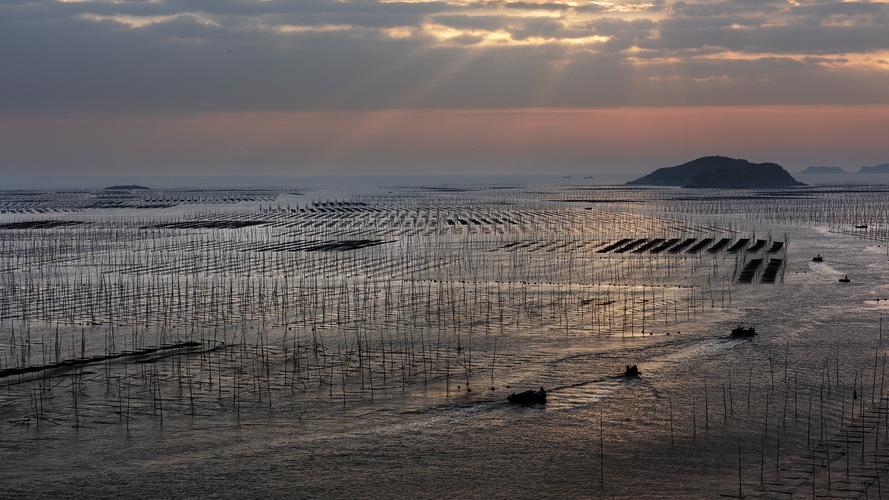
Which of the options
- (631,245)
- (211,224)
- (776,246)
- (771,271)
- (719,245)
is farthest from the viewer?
(211,224)

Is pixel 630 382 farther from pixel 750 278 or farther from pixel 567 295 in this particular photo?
pixel 750 278

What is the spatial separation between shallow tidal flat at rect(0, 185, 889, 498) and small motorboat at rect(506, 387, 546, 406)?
30cm

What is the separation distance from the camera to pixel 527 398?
20.4 m

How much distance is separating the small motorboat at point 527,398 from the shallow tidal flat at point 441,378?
30cm

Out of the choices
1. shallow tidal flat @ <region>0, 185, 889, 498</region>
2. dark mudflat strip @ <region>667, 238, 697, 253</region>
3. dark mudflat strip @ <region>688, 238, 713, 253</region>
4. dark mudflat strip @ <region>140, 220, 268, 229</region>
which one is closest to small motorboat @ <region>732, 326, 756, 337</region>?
shallow tidal flat @ <region>0, 185, 889, 498</region>

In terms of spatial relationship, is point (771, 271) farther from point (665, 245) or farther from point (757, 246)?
point (665, 245)

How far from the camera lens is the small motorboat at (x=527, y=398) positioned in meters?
20.4

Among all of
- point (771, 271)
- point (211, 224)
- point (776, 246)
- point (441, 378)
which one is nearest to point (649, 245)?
point (776, 246)

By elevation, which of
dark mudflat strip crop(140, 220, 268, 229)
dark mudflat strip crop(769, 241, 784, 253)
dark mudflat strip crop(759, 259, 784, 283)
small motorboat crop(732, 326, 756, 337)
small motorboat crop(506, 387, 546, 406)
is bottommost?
small motorboat crop(506, 387, 546, 406)

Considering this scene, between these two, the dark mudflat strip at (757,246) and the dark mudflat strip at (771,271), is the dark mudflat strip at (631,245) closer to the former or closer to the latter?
the dark mudflat strip at (757,246)

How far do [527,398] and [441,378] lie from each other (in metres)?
3.11

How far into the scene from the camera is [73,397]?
68.5 feet

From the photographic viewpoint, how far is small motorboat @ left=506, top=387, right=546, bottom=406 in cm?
2036

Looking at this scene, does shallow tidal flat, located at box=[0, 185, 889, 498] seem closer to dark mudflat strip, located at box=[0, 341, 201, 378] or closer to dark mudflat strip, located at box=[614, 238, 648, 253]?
dark mudflat strip, located at box=[0, 341, 201, 378]
